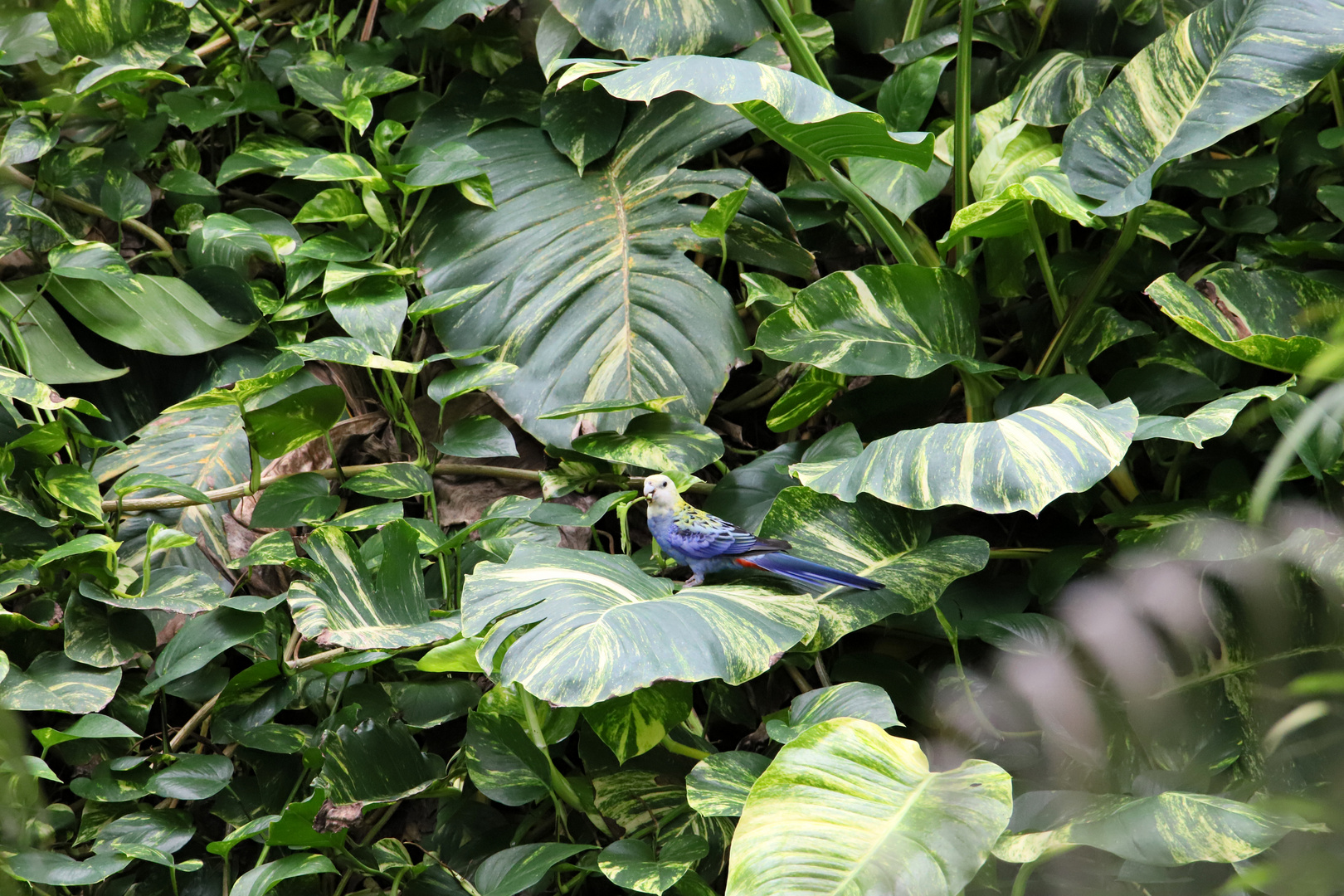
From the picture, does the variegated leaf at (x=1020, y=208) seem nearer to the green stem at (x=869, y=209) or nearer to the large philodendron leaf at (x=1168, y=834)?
the green stem at (x=869, y=209)

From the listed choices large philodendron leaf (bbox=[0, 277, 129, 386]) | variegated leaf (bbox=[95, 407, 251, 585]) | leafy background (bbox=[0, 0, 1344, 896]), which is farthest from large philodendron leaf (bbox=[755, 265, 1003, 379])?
large philodendron leaf (bbox=[0, 277, 129, 386])

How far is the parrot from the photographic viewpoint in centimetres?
141

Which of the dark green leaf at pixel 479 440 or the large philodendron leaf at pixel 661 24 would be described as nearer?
the dark green leaf at pixel 479 440

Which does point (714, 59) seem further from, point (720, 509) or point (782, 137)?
point (720, 509)

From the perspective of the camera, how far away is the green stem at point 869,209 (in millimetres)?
1698

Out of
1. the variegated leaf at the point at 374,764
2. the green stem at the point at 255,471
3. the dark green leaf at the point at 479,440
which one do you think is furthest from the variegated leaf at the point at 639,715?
the green stem at the point at 255,471

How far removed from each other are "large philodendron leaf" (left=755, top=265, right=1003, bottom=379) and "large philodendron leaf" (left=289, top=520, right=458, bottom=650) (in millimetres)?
653

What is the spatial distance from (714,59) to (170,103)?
1.41 m

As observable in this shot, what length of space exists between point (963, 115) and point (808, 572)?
95cm

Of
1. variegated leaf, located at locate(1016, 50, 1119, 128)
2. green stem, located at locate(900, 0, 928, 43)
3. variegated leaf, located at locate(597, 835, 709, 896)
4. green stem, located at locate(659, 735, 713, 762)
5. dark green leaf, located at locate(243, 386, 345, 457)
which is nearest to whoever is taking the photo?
variegated leaf, located at locate(597, 835, 709, 896)

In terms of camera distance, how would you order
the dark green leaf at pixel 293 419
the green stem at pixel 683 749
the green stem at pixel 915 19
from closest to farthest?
the green stem at pixel 683 749, the dark green leaf at pixel 293 419, the green stem at pixel 915 19

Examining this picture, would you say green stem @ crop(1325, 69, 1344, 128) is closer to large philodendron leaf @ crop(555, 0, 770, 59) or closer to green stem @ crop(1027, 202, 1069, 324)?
green stem @ crop(1027, 202, 1069, 324)

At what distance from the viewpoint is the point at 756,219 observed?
199 cm

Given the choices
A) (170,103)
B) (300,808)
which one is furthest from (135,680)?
(170,103)
